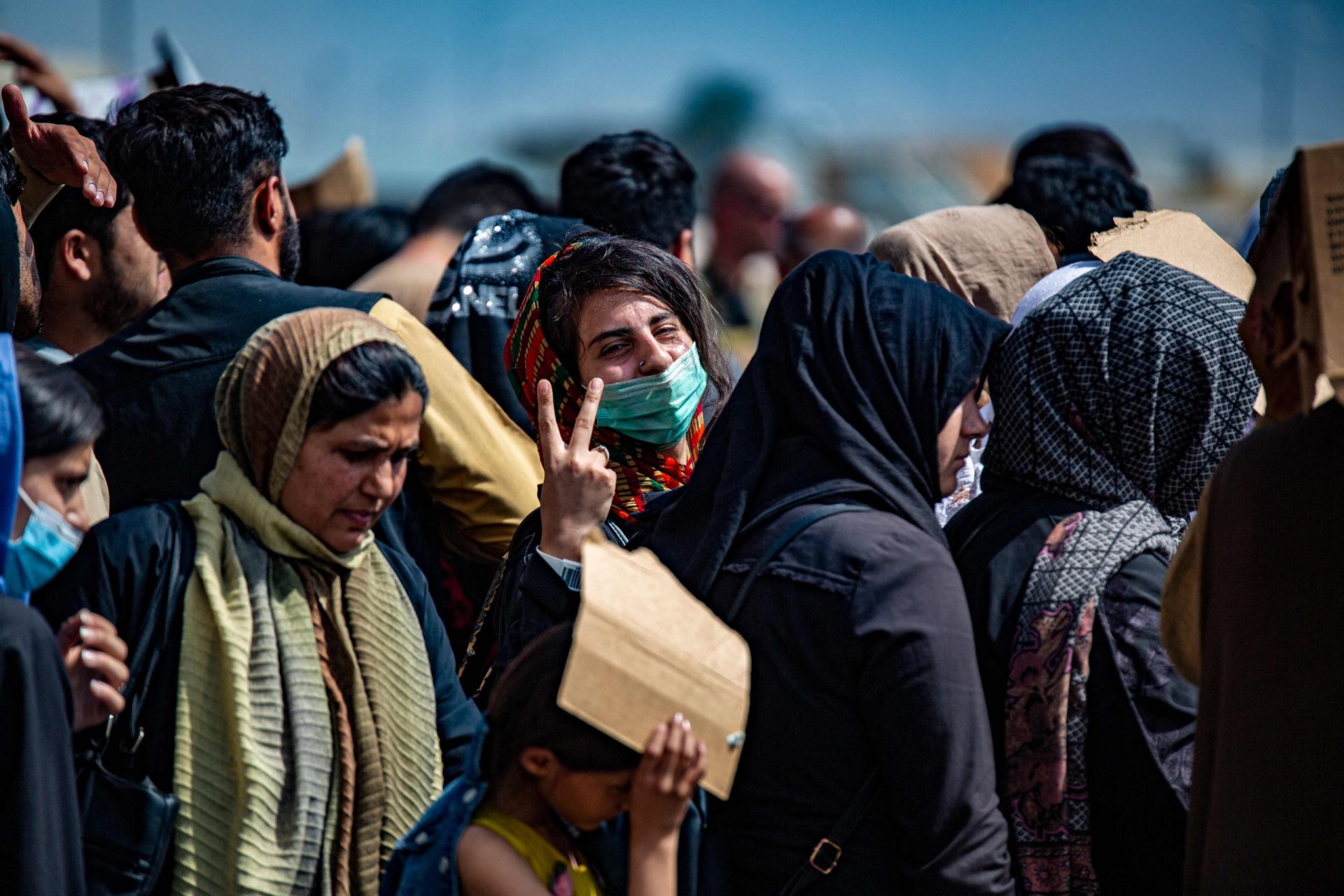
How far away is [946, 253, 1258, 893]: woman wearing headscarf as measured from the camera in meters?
2.19

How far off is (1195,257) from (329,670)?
6.93 feet

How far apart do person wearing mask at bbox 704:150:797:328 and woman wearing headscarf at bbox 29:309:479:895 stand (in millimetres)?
7642

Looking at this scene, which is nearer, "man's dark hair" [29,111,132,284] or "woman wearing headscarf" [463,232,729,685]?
"woman wearing headscarf" [463,232,729,685]

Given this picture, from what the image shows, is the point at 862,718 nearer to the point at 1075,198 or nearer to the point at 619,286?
the point at 619,286

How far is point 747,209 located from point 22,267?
7.52m

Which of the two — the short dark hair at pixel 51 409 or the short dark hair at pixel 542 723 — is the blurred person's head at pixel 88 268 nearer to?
the short dark hair at pixel 51 409

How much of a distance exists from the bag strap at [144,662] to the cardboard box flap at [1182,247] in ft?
6.72

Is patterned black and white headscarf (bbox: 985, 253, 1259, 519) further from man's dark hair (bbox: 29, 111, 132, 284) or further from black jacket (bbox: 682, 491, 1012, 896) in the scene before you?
man's dark hair (bbox: 29, 111, 132, 284)

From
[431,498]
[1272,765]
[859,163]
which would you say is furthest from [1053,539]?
[859,163]

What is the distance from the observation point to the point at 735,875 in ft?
7.00

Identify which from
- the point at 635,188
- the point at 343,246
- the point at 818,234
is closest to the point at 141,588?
the point at 635,188

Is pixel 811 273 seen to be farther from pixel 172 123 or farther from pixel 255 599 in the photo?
pixel 172 123

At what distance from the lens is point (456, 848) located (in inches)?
73.9

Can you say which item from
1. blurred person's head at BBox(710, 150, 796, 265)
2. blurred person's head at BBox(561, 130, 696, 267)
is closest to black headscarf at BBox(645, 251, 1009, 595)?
blurred person's head at BBox(561, 130, 696, 267)
